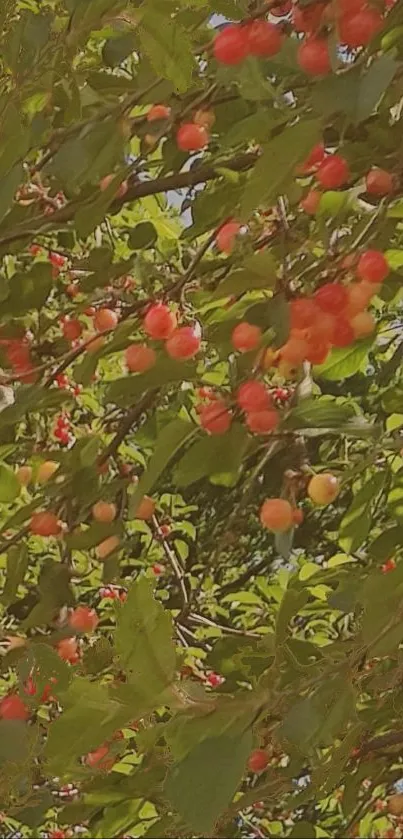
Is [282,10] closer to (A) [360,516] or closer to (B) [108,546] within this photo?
(A) [360,516]

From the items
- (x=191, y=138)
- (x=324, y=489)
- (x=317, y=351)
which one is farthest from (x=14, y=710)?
(x=191, y=138)

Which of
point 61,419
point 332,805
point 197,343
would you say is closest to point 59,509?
point 197,343

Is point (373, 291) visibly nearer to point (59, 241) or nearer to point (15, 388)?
point (15, 388)

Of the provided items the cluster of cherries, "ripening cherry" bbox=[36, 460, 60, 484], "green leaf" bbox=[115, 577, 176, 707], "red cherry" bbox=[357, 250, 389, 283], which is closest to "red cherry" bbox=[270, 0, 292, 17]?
the cluster of cherries

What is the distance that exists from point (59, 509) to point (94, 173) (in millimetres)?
447

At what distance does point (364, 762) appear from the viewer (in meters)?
1.35

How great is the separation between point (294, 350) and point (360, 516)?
0.87 ft

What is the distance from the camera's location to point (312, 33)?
34.8 inches

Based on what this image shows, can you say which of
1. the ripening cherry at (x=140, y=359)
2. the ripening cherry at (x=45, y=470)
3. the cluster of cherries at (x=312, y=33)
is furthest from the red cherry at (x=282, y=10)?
the ripening cherry at (x=45, y=470)

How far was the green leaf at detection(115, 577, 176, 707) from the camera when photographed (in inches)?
25.9

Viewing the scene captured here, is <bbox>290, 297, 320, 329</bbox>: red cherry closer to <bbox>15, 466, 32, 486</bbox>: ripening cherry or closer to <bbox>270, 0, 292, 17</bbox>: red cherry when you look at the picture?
<bbox>270, 0, 292, 17</bbox>: red cherry

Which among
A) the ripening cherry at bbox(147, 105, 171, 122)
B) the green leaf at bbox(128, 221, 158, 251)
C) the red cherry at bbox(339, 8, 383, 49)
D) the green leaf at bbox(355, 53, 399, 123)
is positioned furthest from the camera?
the green leaf at bbox(128, 221, 158, 251)

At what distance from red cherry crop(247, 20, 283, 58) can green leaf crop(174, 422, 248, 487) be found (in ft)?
1.10

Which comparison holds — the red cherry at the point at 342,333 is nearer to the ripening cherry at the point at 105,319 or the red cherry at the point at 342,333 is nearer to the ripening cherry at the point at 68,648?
the ripening cherry at the point at 105,319
